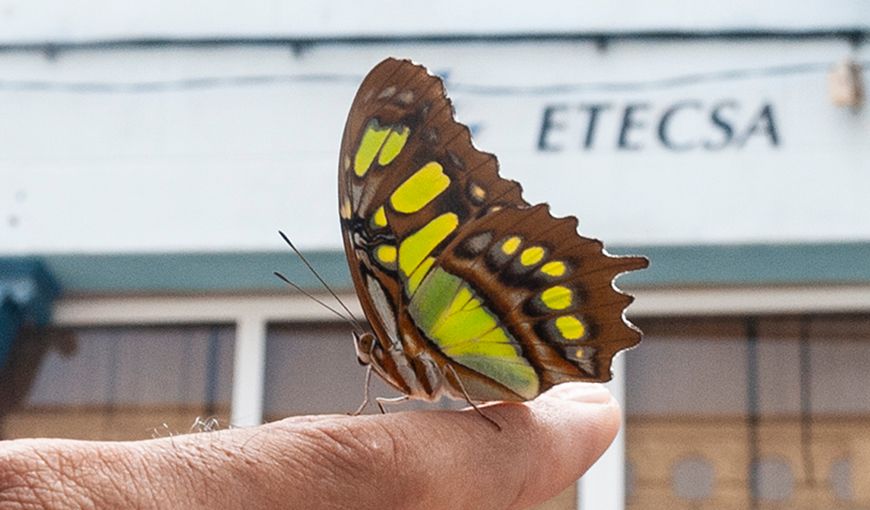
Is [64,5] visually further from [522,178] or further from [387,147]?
[387,147]

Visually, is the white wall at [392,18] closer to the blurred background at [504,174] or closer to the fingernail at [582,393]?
the blurred background at [504,174]

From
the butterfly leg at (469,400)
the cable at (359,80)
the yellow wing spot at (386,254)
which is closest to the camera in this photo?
the butterfly leg at (469,400)

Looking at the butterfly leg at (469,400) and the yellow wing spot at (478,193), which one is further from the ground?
the yellow wing spot at (478,193)

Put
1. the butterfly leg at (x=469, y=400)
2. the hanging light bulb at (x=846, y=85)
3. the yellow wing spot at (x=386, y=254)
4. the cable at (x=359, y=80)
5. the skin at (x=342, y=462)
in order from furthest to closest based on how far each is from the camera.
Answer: the cable at (x=359, y=80) → the hanging light bulb at (x=846, y=85) → the yellow wing spot at (x=386, y=254) → the butterfly leg at (x=469, y=400) → the skin at (x=342, y=462)

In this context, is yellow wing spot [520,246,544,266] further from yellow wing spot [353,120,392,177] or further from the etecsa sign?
the etecsa sign

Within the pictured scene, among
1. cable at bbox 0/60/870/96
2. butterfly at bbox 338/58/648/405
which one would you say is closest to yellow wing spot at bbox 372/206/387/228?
butterfly at bbox 338/58/648/405

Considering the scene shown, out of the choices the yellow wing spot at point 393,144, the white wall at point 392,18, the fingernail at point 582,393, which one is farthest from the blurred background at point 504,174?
the yellow wing spot at point 393,144

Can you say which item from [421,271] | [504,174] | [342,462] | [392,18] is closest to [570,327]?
[421,271]
